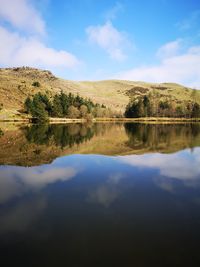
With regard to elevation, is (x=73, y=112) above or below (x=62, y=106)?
below

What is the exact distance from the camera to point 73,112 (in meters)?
134

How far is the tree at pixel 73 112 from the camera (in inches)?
5197

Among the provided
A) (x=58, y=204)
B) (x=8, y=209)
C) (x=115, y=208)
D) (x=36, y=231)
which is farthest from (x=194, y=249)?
(x=8, y=209)

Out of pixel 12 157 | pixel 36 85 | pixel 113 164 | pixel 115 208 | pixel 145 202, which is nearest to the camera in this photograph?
pixel 115 208

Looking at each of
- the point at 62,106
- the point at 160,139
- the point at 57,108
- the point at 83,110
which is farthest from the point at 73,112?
the point at 160,139

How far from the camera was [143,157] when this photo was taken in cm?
2778

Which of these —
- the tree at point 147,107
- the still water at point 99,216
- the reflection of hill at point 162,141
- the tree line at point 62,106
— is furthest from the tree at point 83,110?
the still water at point 99,216

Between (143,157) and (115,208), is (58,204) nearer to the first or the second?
(115,208)

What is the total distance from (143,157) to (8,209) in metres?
18.0

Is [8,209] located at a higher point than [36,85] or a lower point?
lower

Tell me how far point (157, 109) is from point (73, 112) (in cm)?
5522

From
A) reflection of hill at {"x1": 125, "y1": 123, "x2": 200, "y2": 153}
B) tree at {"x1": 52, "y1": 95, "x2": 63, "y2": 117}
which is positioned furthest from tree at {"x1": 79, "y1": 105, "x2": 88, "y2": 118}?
reflection of hill at {"x1": 125, "y1": 123, "x2": 200, "y2": 153}

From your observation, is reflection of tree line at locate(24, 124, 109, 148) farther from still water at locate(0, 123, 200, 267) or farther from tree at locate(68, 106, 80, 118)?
tree at locate(68, 106, 80, 118)

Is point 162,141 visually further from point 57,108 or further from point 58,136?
point 57,108
